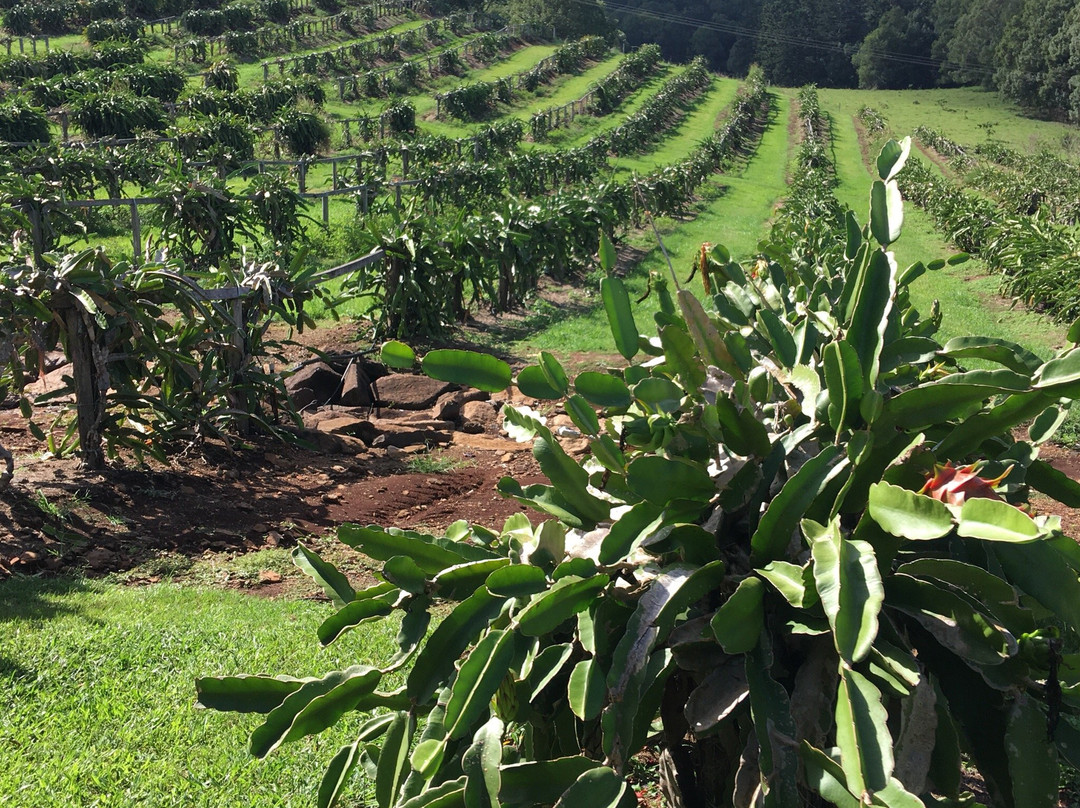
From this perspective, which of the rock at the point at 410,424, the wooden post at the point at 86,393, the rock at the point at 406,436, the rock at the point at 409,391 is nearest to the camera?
the wooden post at the point at 86,393

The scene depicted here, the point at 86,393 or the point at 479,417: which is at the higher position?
the point at 86,393

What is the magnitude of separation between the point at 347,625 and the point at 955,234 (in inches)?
947

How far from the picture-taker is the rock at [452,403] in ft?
31.6

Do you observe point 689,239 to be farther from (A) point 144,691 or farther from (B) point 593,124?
(B) point 593,124

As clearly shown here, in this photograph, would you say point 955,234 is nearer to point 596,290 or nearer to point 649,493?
point 596,290

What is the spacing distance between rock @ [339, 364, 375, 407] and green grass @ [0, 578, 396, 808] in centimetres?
471

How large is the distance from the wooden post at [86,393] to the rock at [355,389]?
10.8 feet

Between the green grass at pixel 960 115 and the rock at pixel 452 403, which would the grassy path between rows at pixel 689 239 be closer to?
the rock at pixel 452 403

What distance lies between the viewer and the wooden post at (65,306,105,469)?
652 cm

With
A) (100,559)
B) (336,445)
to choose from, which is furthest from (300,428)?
(100,559)

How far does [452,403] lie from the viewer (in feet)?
31.8

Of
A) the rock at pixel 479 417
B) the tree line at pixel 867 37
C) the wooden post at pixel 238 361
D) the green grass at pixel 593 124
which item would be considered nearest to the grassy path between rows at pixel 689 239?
the rock at pixel 479 417

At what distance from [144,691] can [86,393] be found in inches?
136

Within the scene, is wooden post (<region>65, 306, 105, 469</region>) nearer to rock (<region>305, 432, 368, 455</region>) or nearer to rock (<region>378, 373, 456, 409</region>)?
rock (<region>305, 432, 368, 455</region>)
